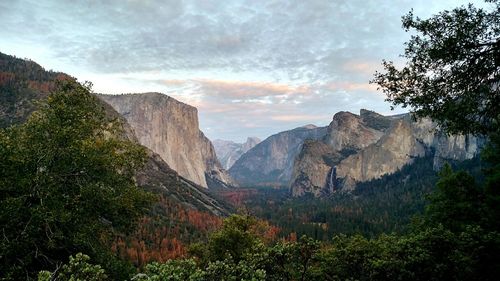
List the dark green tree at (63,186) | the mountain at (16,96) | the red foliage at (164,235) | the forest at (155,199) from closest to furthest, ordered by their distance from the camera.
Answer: the forest at (155,199), the dark green tree at (63,186), the red foliage at (164,235), the mountain at (16,96)

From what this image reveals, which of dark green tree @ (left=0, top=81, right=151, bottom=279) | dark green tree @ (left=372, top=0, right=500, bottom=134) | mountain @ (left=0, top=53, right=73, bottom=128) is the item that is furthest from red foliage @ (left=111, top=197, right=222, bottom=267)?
dark green tree @ (left=372, top=0, right=500, bottom=134)

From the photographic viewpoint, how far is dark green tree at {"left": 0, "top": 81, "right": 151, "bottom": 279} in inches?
661

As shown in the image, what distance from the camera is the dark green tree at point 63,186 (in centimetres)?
1678

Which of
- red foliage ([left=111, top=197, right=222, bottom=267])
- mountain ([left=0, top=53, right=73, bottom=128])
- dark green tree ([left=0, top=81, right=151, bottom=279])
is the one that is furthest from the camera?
mountain ([left=0, top=53, right=73, bottom=128])

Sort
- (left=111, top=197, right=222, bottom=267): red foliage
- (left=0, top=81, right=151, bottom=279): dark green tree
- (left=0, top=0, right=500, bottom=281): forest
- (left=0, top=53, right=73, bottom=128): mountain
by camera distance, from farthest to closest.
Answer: (left=0, top=53, right=73, bottom=128): mountain → (left=111, top=197, right=222, bottom=267): red foliage → (left=0, top=81, right=151, bottom=279): dark green tree → (left=0, top=0, right=500, bottom=281): forest

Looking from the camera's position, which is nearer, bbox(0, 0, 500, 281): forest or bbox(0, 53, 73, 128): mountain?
bbox(0, 0, 500, 281): forest

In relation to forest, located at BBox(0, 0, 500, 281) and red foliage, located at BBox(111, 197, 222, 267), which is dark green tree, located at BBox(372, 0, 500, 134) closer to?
forest, located at BBox(0, 0, 500, 281)

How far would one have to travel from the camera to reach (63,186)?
65.0 ft

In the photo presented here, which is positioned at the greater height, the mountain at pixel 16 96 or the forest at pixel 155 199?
the mountain at pixel 16 96

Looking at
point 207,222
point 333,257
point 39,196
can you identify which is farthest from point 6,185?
point 207,222

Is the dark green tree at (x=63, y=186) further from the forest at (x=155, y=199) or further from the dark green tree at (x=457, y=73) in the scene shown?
the dark green tree at (x=457, y=73)

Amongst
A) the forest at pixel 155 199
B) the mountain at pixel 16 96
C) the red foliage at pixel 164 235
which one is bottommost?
the red foliage at pixel 164 235

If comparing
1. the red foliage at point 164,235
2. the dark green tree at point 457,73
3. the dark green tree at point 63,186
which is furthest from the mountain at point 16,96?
the dark green tree at point 457,73

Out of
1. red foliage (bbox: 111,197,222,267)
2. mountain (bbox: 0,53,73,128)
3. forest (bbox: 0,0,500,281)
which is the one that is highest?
mountain (bbox: 0,53,73,128)
